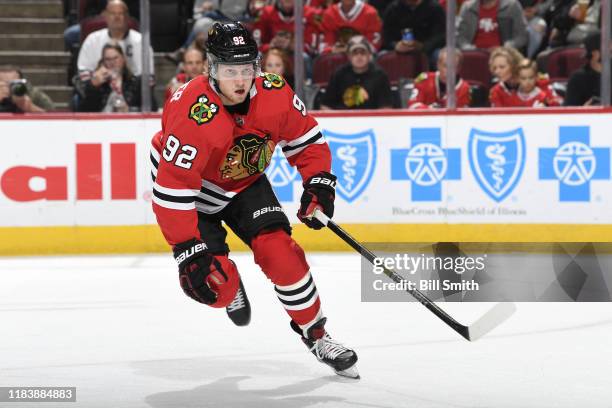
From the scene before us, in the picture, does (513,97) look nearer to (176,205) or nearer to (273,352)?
(273,352)

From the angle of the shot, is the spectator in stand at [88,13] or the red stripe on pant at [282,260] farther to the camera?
the spectator in stand at [88,13]

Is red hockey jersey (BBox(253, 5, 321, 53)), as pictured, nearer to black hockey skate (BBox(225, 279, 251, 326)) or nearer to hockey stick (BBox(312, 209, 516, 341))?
black hockey skate (BBox(225, 279, 251, 326))

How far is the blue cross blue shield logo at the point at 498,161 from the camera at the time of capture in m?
7.49

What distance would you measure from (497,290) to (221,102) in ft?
9.07

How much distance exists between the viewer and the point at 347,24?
7770 mm

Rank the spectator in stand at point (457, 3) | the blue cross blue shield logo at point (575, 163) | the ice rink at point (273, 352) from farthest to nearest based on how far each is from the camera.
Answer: the spectator in stand at point (457, 3), the blue cross blue shield logo at point (575, 163), the ice rink at point (273, 352)

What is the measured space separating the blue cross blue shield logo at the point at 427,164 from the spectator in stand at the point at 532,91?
1.81 ft

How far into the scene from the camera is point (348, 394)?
3832 millimetres

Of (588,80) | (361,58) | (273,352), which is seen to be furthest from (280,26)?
(273,352)

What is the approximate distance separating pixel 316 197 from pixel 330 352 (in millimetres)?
540

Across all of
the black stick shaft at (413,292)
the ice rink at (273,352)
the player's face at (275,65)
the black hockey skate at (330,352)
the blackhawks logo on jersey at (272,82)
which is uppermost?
the player's face at (275,65)

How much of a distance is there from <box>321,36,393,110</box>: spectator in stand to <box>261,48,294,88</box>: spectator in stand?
Result: 1.04 feet

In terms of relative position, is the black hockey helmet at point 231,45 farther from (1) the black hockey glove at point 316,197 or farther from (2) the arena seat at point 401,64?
(2) the arena seat at point 401,64

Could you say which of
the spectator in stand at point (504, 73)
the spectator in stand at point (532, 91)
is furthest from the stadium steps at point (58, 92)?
the spectator in stand at point (532, 91)
